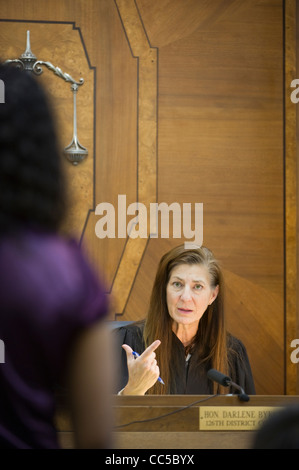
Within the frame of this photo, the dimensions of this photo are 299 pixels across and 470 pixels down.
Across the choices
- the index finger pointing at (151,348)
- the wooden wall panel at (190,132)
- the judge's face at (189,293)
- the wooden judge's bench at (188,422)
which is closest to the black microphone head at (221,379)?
the wooden judge's bench at (188,422)

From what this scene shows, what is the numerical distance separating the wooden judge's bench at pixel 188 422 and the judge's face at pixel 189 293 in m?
0.73

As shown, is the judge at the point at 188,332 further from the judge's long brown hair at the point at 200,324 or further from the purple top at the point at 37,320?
the purple top at the point at 37,320

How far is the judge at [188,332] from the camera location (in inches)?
114

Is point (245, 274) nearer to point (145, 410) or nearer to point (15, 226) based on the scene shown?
point (145, 410)

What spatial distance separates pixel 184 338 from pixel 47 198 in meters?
2.20

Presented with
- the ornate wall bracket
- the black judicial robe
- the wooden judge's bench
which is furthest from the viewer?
the ornate wall bracket

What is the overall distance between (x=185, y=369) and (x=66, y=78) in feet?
7.28

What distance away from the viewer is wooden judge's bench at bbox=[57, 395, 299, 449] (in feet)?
6.98

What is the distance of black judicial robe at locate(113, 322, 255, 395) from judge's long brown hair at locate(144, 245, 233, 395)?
33 millimetres

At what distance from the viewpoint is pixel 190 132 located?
440 cm

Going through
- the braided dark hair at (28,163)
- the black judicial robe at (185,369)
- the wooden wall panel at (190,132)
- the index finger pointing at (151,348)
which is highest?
the wooden wall panel at (190,132)

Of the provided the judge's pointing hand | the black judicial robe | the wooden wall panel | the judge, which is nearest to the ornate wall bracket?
the wooden wall panel

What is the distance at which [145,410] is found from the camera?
2.22 metres

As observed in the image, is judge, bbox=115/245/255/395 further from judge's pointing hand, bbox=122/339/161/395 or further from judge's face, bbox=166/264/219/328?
judge's pointing hand, bbox=122/339/161/395
